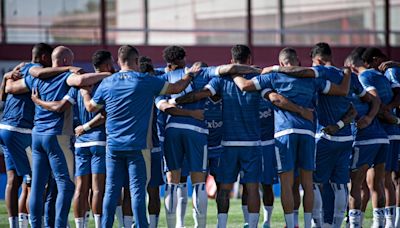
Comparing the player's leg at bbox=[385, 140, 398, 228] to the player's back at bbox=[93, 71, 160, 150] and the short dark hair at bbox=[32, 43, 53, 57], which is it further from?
the short dark hair at bbox=[32, 43, 53, 57]

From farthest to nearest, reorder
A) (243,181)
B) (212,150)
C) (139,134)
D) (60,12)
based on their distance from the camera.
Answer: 1. (60,12)
2. (212,150)
3. (243,181)
4. (139,134)

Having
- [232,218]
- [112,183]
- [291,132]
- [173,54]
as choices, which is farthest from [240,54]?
[232,218]

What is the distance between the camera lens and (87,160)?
551 inches

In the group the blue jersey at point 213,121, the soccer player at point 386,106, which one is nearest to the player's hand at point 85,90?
the blue jersey at point 213,121

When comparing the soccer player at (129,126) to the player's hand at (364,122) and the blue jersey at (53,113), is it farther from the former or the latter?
the player's hand at (364,122)

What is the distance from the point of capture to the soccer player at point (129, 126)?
13.0 meters

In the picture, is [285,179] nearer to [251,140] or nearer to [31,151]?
[251,140]

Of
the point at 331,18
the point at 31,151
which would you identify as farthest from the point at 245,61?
the point at 331,18

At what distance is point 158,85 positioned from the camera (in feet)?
42.9

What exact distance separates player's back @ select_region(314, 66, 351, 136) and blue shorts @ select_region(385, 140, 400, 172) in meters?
1.48

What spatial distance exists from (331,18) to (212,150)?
23742mm

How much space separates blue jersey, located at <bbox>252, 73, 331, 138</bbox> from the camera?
13641 mm

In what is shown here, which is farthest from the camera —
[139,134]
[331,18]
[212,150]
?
[331,18]

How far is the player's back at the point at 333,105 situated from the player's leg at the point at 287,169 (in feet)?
2.25
